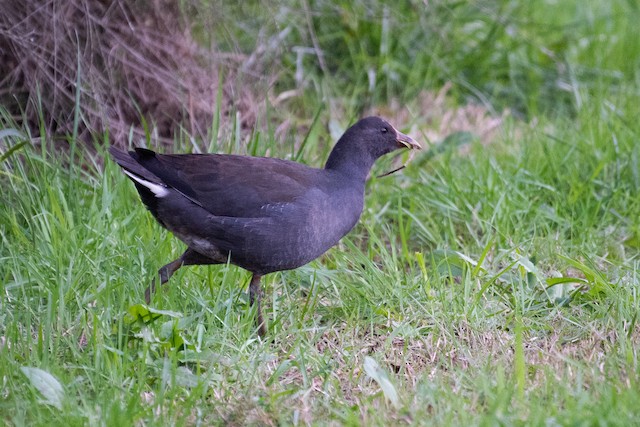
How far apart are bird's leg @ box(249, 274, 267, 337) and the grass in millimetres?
53

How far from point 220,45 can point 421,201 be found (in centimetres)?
176

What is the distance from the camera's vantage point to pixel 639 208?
15.3 ft

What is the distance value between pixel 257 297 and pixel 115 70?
198 centimetres

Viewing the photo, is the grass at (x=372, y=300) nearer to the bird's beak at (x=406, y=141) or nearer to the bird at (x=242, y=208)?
the bird at (x=242, y=208)

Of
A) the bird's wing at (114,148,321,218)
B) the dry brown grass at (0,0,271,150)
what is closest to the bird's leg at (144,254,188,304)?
the bird's wing at (114,148,321,218)

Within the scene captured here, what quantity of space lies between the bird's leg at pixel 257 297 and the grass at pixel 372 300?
0.18ft

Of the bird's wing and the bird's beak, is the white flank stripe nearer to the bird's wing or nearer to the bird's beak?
the bird's wing

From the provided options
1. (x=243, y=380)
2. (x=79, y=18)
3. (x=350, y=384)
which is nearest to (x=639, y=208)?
(x=350, y=384)

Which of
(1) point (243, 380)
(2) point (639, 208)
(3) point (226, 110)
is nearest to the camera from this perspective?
(1) point (243, 380)

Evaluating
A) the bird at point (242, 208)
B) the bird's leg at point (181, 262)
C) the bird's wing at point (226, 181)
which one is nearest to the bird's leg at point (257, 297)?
the bird at point (242, 208)

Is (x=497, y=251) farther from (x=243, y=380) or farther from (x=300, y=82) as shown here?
(x=300, y=82)

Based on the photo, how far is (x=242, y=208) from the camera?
362 cm

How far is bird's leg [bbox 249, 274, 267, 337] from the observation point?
3621 millimetres

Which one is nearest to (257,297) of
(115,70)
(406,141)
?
(406,141)
